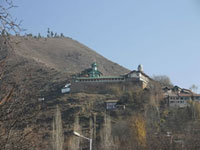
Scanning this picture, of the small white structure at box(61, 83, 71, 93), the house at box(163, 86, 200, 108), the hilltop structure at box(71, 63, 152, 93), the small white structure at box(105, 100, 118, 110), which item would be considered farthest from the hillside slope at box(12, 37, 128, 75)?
the small white structure at box(105, 100, 118, 110)

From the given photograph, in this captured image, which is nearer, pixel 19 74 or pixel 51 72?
pixel 19 74

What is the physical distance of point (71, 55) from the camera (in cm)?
15175

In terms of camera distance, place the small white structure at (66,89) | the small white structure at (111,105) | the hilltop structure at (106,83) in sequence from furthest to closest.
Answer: the small white structure at (66,89) → the hilltop structure at (106,83) → the small white structure at (111,105)

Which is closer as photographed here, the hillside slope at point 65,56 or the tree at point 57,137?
the tree at point 57,137

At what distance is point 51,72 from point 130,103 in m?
38.3

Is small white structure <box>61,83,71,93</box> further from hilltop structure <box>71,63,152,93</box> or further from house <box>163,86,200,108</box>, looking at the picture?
house <box>163,86,200,108</box>

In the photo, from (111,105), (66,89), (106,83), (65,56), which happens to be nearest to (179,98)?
(111,105)

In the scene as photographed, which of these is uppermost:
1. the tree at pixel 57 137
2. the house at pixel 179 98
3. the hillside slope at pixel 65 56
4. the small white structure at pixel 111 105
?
the hillside slope at pixel 65 56

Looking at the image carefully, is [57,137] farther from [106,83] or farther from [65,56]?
[65,56]

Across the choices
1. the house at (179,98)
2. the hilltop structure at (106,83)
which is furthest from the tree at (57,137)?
the house at (179,98)

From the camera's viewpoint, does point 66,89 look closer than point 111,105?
No

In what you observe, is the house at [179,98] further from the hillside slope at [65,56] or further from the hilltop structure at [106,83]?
the hillside slope at [65,56]

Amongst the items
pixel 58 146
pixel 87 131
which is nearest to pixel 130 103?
pixel 87 131

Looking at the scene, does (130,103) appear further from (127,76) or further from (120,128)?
(120,128)
